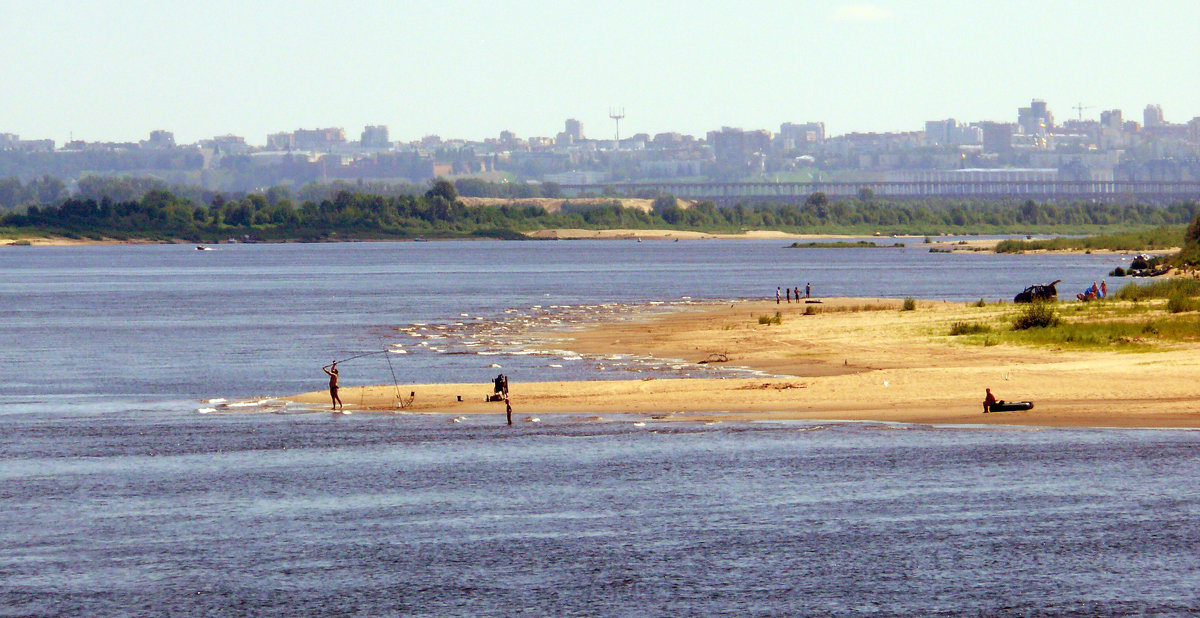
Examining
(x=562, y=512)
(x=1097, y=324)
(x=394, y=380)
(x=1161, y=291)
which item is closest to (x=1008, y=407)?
(x=562, y=512)

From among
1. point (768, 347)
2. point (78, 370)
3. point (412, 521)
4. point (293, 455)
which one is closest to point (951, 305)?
point (768, 347)

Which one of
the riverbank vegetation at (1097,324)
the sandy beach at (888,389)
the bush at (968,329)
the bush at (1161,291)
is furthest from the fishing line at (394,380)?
the bush at (1161,291)

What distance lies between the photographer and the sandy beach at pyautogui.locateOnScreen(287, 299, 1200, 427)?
4312 cm

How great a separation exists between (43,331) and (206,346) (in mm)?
19287

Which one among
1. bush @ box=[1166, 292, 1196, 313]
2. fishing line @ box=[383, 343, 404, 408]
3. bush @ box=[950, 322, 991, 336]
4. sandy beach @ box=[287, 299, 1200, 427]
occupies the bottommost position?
fishing line @ box=[383, 343, 404, 408]

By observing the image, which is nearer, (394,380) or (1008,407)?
(1008,407)

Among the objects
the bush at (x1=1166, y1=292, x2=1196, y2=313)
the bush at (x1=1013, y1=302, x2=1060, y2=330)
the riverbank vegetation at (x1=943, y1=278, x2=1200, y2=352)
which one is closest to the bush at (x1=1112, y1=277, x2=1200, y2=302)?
the riverbank vegetation at (x1=943, y1=278, x2=1200, y2=352)

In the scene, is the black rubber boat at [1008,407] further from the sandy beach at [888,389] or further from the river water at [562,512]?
the river water at [562,512]

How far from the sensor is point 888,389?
4691cm

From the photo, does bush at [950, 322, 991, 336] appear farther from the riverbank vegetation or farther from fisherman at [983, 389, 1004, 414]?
fisherman at [983, 389, 1004, 414]

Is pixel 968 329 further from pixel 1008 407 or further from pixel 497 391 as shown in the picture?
pixel 497 391

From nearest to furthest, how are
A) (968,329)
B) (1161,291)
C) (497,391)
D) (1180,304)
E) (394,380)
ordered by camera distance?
(497,391) < (394,380) < (968,329) < (1180,304) < (1161,291)

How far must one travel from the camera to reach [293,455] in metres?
39.6

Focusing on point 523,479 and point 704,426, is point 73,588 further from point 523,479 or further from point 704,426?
point 704,426
